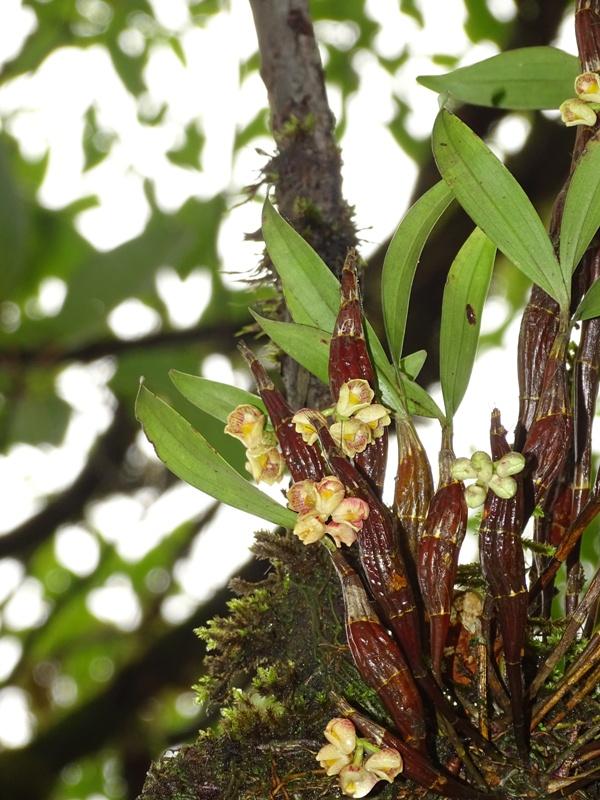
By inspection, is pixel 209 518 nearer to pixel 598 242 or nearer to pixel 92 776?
pixel 92 776

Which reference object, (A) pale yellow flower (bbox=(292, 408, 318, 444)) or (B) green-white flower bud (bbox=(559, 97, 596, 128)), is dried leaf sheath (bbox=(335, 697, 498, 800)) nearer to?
(A) pale yellow flower (bbox=(292, 408, 318, 444))

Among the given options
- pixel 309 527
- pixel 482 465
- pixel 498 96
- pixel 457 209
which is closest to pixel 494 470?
pixel 482 465

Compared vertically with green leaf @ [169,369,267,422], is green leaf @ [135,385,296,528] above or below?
below

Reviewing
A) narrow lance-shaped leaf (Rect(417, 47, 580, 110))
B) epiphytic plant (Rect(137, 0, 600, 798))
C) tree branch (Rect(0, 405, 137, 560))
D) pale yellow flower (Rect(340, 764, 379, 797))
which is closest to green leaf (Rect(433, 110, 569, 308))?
epiphytic plant (Rect(137, 0, 600, 798))

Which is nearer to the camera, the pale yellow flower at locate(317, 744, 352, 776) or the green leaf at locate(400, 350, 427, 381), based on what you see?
the pale yellow flower at locate(317, 744, 352, 776)

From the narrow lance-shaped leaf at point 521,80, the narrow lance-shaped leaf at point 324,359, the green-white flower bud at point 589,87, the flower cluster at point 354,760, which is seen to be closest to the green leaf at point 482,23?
the narrow lance-shaped leaf at point 521,80

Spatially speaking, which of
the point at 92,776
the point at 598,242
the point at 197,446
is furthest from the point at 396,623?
the point at 92,776

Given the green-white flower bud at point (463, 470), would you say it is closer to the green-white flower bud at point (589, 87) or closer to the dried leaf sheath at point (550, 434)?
the dried leaf sheath at point (550, 434)
